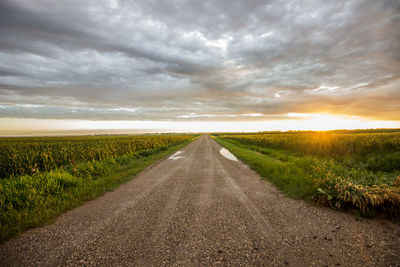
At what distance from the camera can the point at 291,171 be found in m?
9.07

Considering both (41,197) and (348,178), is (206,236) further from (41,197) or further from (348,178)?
(41,197)

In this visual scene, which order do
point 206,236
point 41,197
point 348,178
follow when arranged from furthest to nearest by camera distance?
point 41,197 → point 348,178 → point 206,236

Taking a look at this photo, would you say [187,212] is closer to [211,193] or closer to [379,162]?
[211,193]

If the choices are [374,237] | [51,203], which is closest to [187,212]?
[374,237]

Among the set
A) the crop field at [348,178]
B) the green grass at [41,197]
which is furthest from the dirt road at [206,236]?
the crop field at [348,178]

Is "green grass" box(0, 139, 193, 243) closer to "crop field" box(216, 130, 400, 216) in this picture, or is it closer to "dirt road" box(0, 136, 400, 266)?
"dirt road" box(0, 136, 400, 266)

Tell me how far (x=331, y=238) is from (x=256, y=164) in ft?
27.6

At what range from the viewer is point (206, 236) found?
383 cm

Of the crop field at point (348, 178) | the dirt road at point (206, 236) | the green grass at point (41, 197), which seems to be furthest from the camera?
the crop field at point (348, 178)

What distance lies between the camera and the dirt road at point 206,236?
10.3 feet

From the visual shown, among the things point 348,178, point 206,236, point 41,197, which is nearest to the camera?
point 206,236

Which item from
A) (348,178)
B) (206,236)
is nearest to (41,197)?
(206,236)

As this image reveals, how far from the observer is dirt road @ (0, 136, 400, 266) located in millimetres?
3150

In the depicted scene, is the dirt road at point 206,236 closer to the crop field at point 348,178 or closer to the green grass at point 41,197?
the green grass at point 41,197
